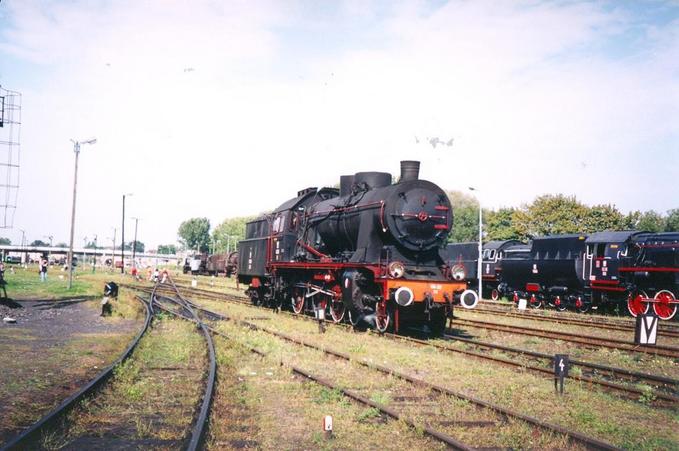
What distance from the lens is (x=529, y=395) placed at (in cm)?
897

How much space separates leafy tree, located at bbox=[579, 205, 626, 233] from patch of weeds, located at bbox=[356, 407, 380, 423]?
5188 cm

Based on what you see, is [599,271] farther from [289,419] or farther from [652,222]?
[652,222]

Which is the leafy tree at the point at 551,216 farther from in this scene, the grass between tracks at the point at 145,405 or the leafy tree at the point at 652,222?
the grass between tracks at the point at 145,405

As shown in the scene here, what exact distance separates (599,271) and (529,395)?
1718 cm

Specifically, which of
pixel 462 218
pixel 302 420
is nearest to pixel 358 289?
pixel 302 420

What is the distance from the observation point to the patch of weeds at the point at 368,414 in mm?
7437

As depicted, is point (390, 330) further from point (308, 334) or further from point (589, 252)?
point (589, 252)

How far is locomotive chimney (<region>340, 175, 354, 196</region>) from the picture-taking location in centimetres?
1870

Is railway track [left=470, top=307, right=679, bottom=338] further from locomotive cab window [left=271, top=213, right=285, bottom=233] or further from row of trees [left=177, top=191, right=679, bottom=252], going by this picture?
row of trees [left=177, top=191, right=679, bottom=252]

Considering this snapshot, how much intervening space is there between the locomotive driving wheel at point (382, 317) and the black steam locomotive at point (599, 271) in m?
8.83

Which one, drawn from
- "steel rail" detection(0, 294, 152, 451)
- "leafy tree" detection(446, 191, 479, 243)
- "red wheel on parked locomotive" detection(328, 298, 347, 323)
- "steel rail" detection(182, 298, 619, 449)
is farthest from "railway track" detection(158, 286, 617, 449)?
"leafy tree" detection(446, 191, 479, 243)

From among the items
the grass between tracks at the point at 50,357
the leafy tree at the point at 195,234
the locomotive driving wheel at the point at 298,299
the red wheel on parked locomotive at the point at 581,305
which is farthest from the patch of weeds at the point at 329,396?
the leafy tree at the point at 195,234

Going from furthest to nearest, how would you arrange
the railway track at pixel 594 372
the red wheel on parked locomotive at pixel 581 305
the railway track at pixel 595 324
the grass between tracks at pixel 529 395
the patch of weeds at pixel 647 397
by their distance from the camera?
the red wheel on parked locomotive at pixel 581 305 → the railway track at pixel 595 324 → the railway track at pixel 594 372 → the patch of weeds at pixel 647 397 → the grass between tracks at pixel 529 395

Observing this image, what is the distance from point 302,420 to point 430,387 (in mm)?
2385
